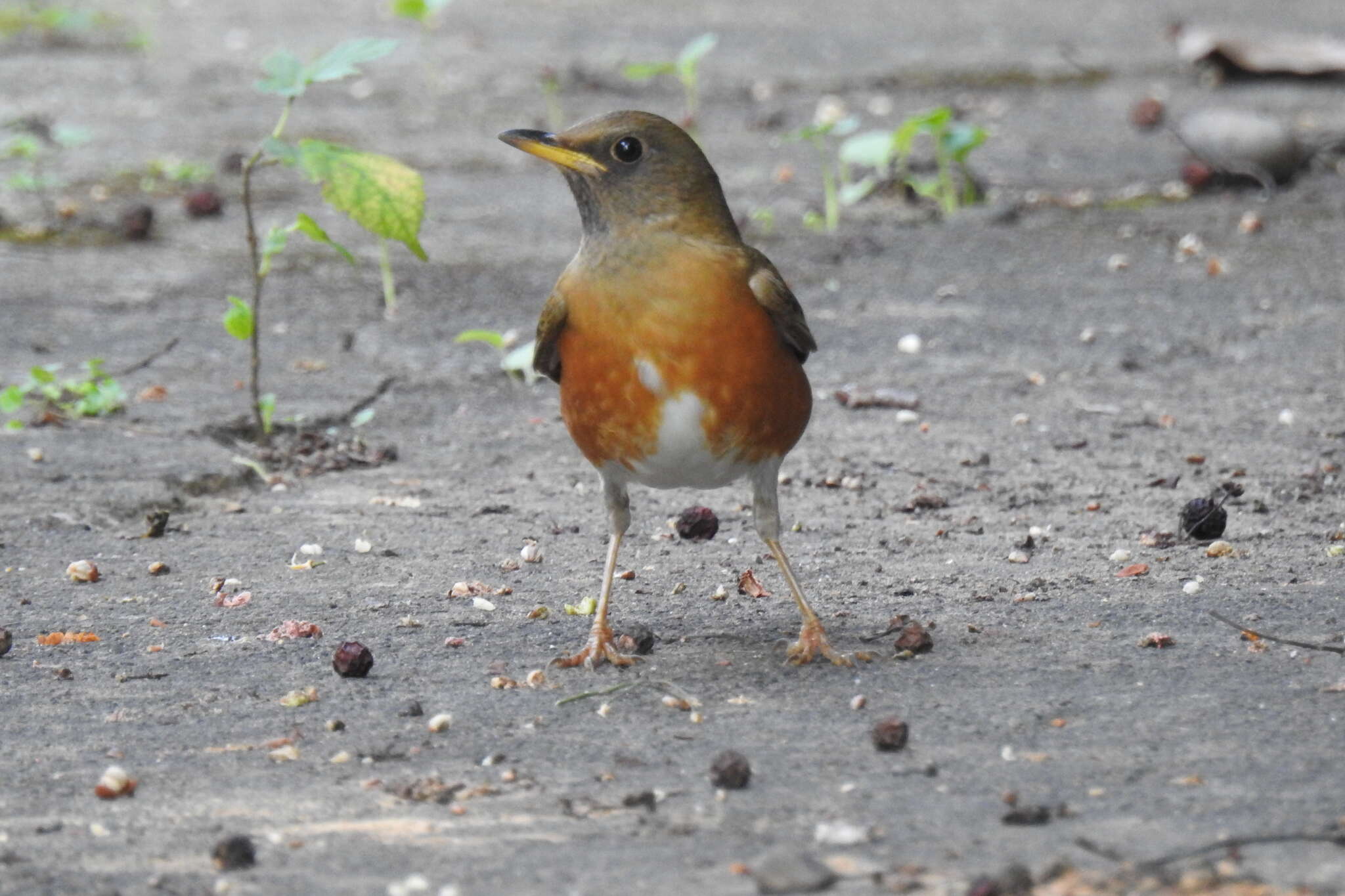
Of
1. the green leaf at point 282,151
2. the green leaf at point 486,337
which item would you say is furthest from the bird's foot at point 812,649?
the green leaf at point 486,337

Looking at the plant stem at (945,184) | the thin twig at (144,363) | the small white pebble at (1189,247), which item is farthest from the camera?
the plant stem at (945,184)

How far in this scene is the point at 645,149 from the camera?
3904 mm

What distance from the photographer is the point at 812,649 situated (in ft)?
12.7

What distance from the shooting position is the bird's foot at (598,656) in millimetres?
3854

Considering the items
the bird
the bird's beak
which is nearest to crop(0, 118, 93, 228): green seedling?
the bird's beak

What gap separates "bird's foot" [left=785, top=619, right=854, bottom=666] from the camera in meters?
3.83

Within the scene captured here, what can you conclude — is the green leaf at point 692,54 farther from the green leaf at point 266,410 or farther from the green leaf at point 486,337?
the green leaf at point 266,410

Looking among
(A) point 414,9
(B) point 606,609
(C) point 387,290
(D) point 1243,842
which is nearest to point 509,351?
(C) point 387,290

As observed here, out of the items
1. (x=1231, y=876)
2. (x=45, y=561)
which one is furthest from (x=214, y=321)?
(x=1231, y=876)

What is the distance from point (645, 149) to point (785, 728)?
4.51 ft

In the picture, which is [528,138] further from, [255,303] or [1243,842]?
[1243,842]

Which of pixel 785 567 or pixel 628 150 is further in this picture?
pixel 785 567

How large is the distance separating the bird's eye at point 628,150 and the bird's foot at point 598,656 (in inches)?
42.7

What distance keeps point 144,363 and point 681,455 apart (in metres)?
2.64
